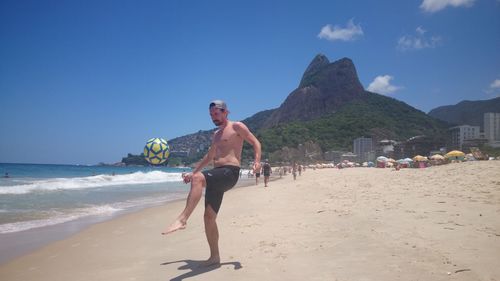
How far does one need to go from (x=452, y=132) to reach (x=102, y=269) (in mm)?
129192

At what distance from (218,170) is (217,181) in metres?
0.13

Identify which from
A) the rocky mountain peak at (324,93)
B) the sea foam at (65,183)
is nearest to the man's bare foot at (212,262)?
the sea foam at (65,183)

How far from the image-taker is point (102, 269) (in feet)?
14.0

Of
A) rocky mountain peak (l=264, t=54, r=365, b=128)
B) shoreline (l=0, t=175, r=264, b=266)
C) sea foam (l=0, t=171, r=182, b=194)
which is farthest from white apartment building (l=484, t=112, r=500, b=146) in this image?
shoreline (l=0, t=175, r=264, b=266)

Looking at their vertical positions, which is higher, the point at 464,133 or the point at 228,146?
the point at 464,133

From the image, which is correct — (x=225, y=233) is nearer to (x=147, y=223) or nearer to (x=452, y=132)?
(x=147, y=223)

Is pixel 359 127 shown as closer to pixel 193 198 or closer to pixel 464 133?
pixel 464 133

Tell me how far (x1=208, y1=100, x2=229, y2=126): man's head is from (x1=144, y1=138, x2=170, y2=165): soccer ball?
4570mm

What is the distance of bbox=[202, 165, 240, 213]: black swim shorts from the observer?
3.90m

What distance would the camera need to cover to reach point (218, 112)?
429 cm

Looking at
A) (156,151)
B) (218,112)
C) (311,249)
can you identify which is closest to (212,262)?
(311,249)

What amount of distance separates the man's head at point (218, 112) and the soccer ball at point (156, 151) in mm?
4570

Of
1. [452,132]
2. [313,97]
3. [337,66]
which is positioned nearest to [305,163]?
[452,132]

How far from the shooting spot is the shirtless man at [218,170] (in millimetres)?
3848
